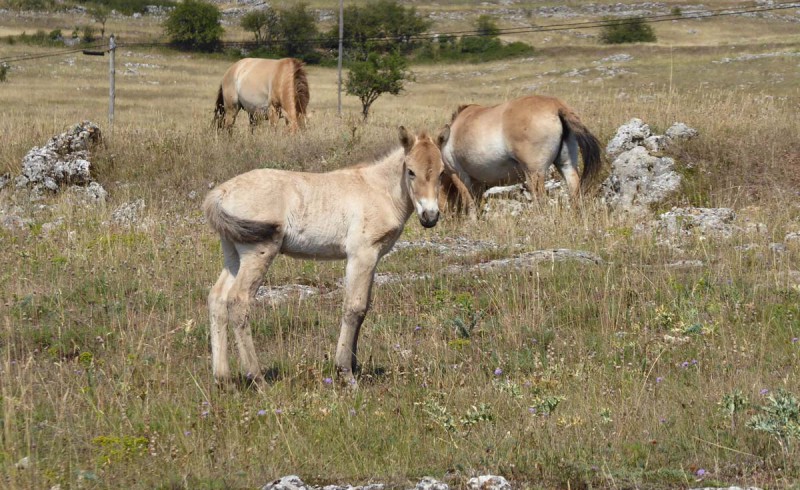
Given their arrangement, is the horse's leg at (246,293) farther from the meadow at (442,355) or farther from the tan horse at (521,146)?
the tan horse at (521,146)

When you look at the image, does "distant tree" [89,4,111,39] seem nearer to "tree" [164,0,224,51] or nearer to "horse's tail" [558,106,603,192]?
"tree" [164,0,224,51]

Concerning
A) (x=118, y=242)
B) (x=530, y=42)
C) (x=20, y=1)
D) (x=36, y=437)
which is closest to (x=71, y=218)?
(x=118, y=242)

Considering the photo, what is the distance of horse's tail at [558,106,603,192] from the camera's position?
13.2 meters

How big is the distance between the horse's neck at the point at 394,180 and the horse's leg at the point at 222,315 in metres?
1.30

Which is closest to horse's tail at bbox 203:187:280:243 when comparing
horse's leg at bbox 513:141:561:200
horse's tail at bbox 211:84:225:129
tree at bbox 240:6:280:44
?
horse's leg at bbox 513:141:561:200

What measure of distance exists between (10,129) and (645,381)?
1660cm

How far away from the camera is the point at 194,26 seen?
2820 inches

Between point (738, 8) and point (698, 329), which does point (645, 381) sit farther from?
point (738, 8)

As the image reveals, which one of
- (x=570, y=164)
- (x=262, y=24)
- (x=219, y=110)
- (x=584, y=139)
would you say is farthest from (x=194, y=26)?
(x=584, y=139)

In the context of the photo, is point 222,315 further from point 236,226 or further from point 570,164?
point 570,164

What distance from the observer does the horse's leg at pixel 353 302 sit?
6738mm

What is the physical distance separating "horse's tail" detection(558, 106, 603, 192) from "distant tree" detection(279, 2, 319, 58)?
6181 centimetres

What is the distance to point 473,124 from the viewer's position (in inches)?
571

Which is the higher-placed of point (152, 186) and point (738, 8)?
point (738, 8)
